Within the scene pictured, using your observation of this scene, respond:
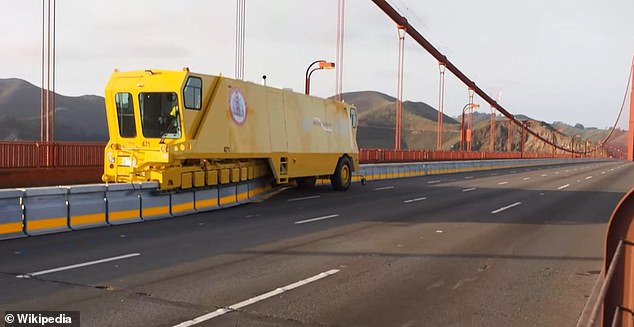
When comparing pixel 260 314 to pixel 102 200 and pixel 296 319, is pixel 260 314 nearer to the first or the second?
pixel 296 319

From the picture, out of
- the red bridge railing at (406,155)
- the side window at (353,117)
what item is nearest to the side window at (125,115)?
the side window at (353,117)

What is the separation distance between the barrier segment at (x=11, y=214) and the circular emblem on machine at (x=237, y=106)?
6.89m

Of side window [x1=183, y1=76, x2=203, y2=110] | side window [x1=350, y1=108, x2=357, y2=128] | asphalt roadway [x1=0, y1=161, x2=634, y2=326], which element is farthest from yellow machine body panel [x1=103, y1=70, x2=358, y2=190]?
side window [x1=350, y1=108, x2=357, y2=128]

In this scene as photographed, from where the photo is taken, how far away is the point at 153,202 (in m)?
13.7

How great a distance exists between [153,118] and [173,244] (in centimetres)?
614

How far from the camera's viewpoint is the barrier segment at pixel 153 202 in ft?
44.1

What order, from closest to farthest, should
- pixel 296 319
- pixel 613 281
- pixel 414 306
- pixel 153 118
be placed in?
pixel 613 281 < pixel 296 319 < pixel 414 306 < pixel 153 118

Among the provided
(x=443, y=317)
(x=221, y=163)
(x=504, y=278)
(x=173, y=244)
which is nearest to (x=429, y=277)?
(x=504, y=278)

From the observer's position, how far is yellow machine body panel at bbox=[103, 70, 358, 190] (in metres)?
14.6

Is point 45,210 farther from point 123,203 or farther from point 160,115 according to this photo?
point 160,115

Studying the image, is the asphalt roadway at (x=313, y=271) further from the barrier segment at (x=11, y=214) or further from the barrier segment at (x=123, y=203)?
the barrier segment at (x=123, y=203)

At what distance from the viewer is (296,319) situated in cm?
567

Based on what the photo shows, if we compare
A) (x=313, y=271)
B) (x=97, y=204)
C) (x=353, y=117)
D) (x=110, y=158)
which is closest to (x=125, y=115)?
(x=110, y=158)

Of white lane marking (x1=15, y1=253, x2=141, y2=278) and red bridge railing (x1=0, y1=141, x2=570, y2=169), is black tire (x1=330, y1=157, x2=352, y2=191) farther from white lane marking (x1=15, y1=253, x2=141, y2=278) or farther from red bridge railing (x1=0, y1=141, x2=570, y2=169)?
white lane marking (x1=15, y1=253, x2=141, y2=278)
